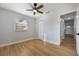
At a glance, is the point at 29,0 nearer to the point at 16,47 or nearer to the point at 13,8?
the point at 13,8

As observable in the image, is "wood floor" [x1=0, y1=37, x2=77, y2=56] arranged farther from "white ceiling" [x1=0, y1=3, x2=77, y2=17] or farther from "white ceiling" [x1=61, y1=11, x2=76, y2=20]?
"white ceiling" [x1=0, y1=3, x2=77, y2=17]

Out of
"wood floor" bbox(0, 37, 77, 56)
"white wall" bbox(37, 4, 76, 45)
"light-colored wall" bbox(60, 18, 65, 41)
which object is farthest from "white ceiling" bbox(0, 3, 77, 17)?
"wood floor" bbox(0, 37, 77, 56)

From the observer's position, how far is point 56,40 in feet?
4.90

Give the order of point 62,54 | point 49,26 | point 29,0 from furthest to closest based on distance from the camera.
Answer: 1. point 49,26
2. point 62,54
3. point 29,0

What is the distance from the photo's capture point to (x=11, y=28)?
54.7 inches

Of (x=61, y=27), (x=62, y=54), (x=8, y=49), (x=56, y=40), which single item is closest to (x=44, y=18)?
(x=61, y=27)

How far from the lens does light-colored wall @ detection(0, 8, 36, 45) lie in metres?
1.31

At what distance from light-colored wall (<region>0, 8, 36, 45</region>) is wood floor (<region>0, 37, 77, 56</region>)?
0.12 meters

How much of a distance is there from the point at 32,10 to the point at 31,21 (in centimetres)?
22

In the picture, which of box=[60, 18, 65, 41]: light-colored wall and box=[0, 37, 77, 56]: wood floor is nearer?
box=[0, 37, 77, 56]: wood floor

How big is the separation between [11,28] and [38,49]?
64 cm

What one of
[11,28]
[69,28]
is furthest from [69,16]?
[11,28]

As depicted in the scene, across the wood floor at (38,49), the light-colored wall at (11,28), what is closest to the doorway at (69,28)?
the wood floor at (38,49)

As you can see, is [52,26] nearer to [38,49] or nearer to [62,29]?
[62,29]
